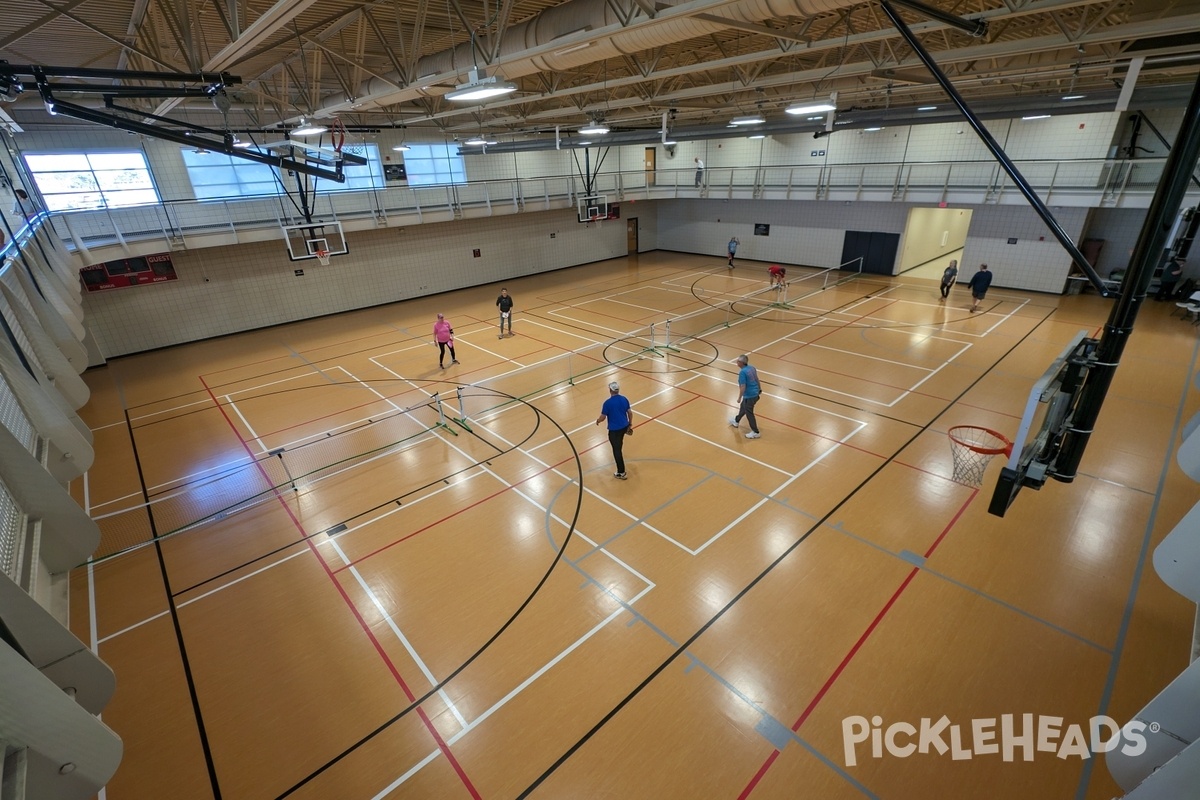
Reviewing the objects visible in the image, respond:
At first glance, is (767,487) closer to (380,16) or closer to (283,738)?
(283,738)

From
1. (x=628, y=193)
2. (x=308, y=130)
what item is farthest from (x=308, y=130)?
(x=628, y=193)

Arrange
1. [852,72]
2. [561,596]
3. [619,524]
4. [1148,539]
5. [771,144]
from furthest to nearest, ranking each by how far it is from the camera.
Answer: [771,144]
[852,72]
[619,524]
[1148,539]
[561,596]

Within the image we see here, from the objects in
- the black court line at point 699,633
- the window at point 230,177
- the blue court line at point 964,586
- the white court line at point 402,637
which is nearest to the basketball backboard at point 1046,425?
the blue court line at point 964,586

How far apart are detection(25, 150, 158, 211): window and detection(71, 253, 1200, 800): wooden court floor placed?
23.3 feet

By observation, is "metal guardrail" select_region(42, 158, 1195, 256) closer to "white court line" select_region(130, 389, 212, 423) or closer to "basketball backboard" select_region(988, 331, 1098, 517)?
"white court line" select_region(130, 389, 212, 423)

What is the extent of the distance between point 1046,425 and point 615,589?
5.11 metres

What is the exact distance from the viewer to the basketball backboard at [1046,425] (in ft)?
14.5

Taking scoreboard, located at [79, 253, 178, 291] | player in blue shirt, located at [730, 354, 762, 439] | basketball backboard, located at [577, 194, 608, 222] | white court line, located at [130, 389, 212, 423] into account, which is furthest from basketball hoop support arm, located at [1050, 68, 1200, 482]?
scoreboard, located at [79, 253, 178, 291]

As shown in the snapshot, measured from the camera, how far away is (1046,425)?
4934 mm

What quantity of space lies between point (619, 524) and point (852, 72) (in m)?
11.4

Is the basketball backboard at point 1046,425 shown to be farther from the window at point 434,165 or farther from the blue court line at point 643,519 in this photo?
the window at point 434,165

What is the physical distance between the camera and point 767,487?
9055 millimetres

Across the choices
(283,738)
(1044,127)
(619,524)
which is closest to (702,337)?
(619,524)

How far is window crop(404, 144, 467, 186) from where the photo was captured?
73.1 feet
